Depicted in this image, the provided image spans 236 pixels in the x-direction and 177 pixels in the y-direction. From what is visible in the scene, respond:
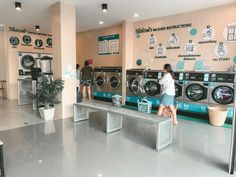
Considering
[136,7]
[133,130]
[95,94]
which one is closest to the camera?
[133,130]

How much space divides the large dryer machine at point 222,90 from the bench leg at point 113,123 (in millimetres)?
2511

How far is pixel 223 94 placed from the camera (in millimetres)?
5074

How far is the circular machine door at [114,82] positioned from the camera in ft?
24.6

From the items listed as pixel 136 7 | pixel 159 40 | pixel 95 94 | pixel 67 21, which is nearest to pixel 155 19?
pixel 159 40

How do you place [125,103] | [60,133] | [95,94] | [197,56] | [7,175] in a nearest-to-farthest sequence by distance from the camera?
1. [7,175]
2. [60,133]
3. [197,56]
4. [125,103]
5. [95,94]

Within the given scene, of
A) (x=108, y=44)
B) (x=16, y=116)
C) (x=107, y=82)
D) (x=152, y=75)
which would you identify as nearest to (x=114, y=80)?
(x=107, y=82)

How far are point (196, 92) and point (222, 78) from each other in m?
0.77

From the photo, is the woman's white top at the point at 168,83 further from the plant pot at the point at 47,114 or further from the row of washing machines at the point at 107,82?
the plant pot at the point at 47,114

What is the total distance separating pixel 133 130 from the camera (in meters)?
4.54

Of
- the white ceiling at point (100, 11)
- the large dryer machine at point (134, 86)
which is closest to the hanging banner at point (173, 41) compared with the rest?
the white ceiling at point (100, 11)

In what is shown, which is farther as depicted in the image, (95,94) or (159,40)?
(95,94)

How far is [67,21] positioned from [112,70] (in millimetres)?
2855

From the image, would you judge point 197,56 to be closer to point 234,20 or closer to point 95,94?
point 234,20

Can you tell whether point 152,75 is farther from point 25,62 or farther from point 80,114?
point 25,62
